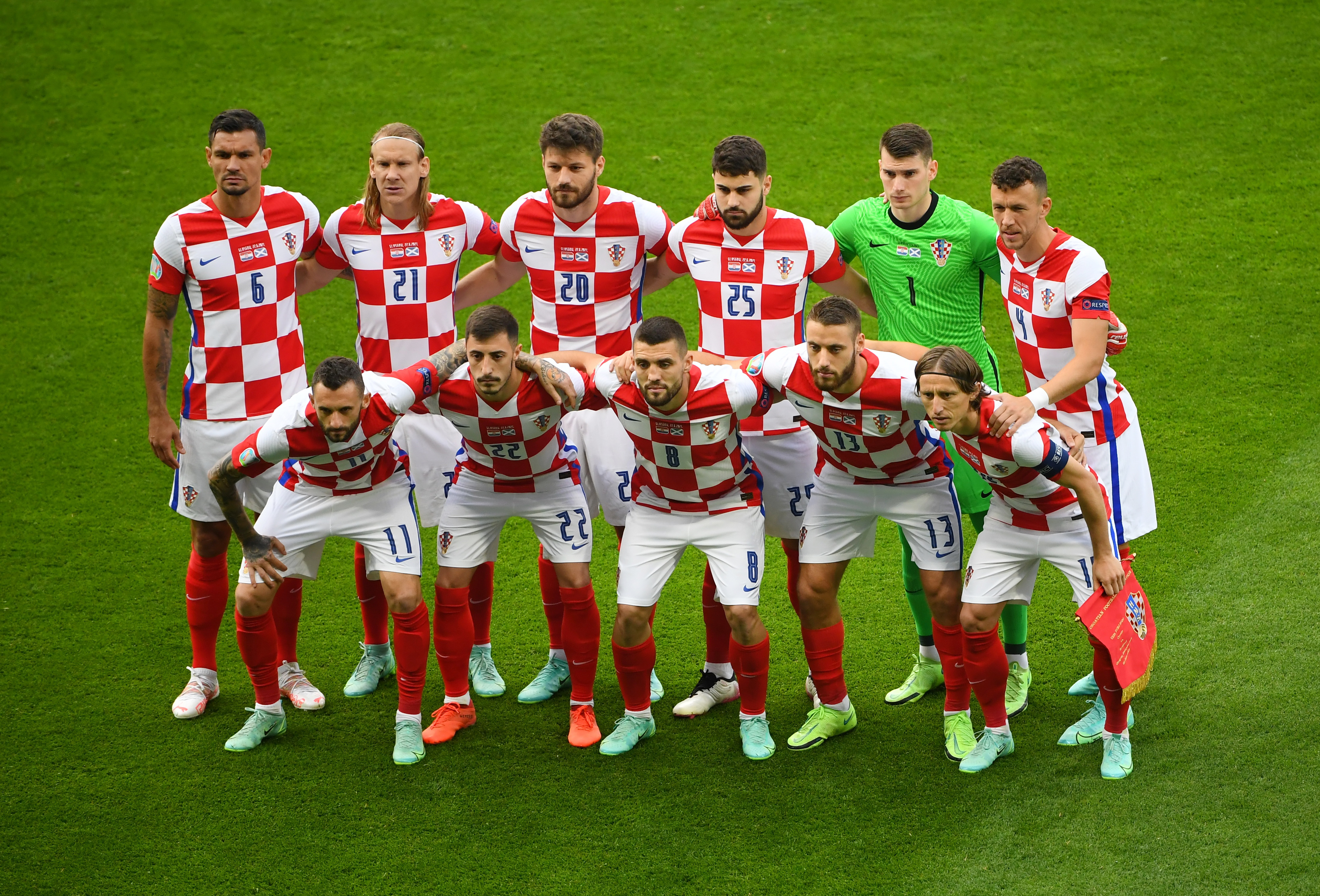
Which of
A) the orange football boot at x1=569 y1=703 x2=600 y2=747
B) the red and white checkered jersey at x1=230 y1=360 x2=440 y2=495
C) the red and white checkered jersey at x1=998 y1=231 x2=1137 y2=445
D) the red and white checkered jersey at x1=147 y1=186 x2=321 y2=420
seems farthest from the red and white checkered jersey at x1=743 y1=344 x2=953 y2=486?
the red and white checkered jersey at x1=147 y1=186 x2=321 y2=420

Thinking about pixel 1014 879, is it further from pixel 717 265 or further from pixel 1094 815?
pixel 717 265

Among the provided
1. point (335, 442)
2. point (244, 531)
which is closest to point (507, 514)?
point (335, 442)

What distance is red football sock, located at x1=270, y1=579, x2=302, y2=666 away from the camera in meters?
5.04

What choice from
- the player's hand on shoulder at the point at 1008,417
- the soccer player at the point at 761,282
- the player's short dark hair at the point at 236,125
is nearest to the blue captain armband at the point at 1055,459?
the player's hand on shoulder at the point at 1008,417

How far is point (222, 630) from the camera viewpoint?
5672mm

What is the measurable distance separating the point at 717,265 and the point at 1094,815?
2.28m

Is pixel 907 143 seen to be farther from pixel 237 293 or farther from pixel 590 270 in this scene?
pixel 237 293

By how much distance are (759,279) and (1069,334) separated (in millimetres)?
1102

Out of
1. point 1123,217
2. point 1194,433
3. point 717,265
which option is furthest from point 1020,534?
point 1123,217

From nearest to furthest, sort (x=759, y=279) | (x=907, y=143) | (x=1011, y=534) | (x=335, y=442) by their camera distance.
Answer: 1. (x=1011, y=534)
2. (x=335, y=442)
3. (x=907, y=143)
4. (x=759, y=279)

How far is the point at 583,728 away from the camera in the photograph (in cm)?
487

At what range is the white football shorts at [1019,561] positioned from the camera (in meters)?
4.32

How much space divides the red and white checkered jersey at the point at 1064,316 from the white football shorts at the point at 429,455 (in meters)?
2.16

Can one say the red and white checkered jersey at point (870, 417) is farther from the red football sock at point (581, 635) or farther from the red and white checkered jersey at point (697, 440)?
the red football sock at point (581, 635)
